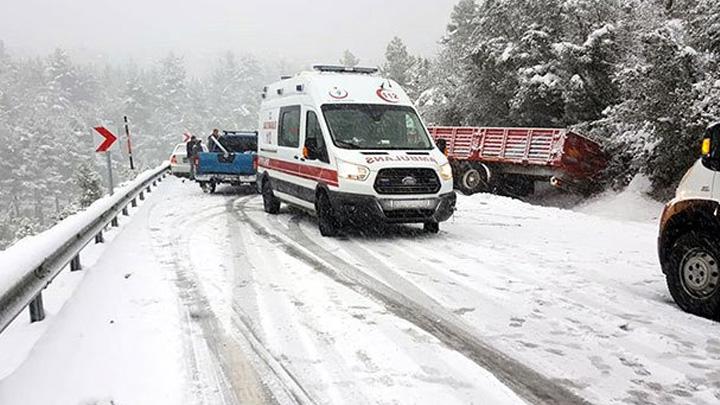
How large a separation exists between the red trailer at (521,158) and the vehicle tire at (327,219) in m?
5.59

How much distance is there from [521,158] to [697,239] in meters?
11.7

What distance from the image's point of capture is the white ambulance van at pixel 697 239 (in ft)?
17.0

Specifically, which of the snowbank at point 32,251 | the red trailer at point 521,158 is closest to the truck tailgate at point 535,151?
the red trailer at point 521,158

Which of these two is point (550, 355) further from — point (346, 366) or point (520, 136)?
point (520, 136)

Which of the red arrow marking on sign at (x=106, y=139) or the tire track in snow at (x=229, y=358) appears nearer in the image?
the tire track in snow at (x=229, y=358)

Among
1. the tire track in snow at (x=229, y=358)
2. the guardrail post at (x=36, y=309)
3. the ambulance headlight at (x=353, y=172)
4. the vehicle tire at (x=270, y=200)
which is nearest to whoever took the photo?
the tire track in snow at (x=229, y=358)

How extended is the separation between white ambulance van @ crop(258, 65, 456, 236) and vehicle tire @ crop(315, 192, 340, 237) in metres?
0.02

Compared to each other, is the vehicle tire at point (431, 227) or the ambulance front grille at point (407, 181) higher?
the ambulance front grille at point (407, 181)

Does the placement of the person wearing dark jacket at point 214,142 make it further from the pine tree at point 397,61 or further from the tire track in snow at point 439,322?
the pine tree at point 397,61

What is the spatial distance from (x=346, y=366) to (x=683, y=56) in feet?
43.0

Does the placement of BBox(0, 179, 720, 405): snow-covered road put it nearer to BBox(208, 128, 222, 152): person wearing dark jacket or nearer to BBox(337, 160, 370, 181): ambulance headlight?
BBox(337, 160, 370, 181): ambulance headlight

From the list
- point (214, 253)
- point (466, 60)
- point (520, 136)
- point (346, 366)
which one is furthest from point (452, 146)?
point (346, 366)

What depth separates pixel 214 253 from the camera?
8.33m

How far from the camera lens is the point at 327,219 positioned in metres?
9.55
